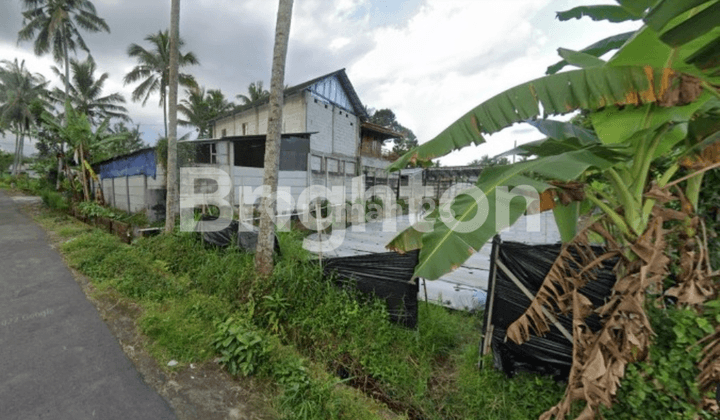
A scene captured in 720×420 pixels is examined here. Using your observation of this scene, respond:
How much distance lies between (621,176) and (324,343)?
3180 mm

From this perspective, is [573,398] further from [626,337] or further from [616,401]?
[626,337]

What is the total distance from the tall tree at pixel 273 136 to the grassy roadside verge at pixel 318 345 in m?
0.27

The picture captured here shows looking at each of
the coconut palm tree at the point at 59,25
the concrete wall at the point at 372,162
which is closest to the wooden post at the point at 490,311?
the concrete wall at the point at 372,162

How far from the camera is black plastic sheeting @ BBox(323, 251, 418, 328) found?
336cm

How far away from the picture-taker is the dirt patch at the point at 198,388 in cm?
238

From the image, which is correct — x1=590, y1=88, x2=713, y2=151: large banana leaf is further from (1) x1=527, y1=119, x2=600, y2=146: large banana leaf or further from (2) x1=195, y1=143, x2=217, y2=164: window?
(2) x1=195, y1=143, x2=217, y2=164: window

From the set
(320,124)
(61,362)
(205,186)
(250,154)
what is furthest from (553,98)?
(320,124)

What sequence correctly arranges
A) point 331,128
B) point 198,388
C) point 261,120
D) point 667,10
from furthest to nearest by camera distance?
point 261,120, point 331,128, point 198,388, point 667,10

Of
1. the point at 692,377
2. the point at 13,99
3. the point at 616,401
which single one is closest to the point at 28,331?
the point at 616,401

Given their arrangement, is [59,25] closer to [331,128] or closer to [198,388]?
[331,128]

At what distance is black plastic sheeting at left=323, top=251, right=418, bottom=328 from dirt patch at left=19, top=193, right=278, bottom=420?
1.56 metres

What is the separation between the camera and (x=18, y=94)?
82.2 ft

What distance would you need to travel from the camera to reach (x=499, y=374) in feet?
8.83

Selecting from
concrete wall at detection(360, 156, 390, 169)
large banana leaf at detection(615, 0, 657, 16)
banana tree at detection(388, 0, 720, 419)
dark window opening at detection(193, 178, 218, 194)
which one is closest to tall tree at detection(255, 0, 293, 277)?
banana tree at detection(388, 0, 720, 419)
